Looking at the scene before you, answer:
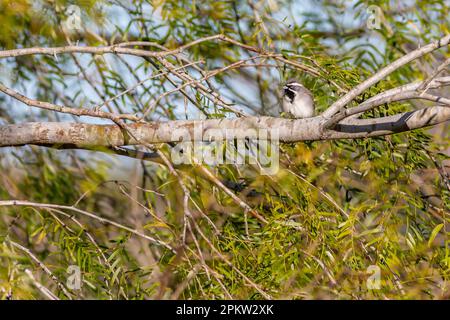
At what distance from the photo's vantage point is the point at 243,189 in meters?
3.84

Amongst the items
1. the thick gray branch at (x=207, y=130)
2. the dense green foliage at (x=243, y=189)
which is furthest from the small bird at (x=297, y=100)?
the thick gray branch at (x=207, y=130)

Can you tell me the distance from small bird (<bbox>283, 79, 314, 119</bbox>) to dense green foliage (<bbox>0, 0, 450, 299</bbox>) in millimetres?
81

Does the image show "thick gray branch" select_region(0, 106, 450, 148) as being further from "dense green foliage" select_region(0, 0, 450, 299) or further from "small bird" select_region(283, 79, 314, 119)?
"small bird" select_region(283, 79, 314, 119)

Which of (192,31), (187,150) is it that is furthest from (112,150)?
(192,31)

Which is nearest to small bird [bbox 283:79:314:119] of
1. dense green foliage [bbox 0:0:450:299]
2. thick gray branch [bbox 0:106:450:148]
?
dense green foliage [bbox 0:0:450:299]

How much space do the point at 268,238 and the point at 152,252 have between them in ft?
5.46

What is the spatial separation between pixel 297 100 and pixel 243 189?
0.80m

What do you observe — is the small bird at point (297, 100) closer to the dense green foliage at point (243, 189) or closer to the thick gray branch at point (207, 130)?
the dense green foliage at point (243, 189)

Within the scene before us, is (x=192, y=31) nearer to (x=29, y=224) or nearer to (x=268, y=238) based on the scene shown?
(x=29, y=224)

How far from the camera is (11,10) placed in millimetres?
4043

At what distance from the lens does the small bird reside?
14.0 ft
